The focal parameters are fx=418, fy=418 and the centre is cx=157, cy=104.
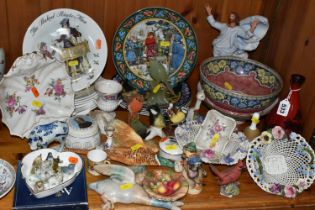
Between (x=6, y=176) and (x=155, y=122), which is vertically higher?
(x=155, y=122)

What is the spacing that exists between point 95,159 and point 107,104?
0.21 m

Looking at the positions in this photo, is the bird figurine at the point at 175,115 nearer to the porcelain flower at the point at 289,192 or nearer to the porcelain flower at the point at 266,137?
the porcelain flower at the point at 266,137

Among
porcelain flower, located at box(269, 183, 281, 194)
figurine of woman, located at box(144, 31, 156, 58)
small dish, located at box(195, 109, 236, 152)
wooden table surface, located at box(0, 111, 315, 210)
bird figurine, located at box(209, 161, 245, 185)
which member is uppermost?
figurine of woman, located at box(144, 31, 156, 58)

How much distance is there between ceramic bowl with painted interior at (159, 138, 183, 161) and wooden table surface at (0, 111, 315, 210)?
115 millimetres

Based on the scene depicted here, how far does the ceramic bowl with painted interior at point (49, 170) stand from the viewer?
3.61 feet

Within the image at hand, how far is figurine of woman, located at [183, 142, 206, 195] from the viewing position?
118 cm

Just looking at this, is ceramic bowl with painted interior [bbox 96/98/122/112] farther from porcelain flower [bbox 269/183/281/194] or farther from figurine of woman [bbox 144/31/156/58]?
porcelain flower [bbox 269/183/281/194]

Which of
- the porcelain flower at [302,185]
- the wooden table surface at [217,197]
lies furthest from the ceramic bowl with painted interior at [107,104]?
the porcelain flower at [302,185]

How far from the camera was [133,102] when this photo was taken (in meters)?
1.30

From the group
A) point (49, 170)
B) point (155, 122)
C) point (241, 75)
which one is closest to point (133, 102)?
point (155, 122)

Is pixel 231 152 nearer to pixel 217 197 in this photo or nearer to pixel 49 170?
pixel 217 197

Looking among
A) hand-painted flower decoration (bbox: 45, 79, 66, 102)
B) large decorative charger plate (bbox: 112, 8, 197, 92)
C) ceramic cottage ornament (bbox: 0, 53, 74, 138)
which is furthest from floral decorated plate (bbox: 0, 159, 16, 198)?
large decorative charger plate (bbox: 112, 8, 197, 92)

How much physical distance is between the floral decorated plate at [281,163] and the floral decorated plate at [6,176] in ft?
2.20

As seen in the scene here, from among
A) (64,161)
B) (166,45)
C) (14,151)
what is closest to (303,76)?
(166,45)
